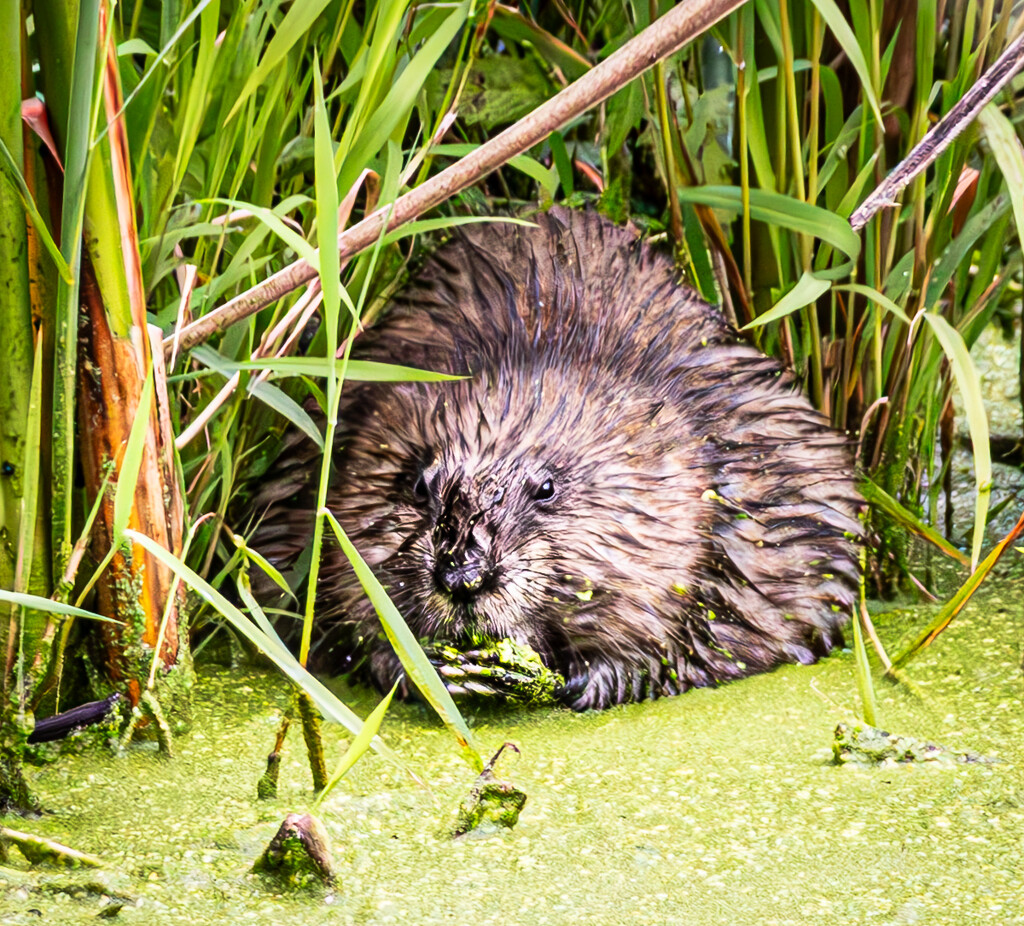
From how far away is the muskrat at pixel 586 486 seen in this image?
1.68 m

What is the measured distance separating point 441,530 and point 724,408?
52cm

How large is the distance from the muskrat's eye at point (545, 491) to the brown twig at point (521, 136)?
18.4 inches

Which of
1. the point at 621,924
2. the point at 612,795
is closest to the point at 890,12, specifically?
the point at 612,795

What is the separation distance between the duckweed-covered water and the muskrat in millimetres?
141

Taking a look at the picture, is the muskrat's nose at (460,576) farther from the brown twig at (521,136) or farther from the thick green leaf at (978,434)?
the thick green leaf at (978,434)

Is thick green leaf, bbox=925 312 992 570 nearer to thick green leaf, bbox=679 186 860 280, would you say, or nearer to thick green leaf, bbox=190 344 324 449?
thick green leaf, bbox=679 186 860 280

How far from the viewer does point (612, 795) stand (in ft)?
4.37

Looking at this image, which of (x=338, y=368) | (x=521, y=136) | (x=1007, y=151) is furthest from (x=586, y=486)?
(x=1007, y=151)

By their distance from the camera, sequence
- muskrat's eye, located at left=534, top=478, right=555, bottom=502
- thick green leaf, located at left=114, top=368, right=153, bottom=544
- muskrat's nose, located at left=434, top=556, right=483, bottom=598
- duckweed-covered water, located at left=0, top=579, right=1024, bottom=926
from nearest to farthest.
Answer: duckweed-covered water, located at left=0, top=579, right=1024, bottom=926 → thick green leaf, located at left=114, top=368, right=153, bottom=544 → muskrat's nose, located at left=434, top=556, right=483, bottom=598 → muskrat's eye, located at left=534, top=478, right=555, bottom=502

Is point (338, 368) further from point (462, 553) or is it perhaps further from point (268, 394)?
point (462, 553)

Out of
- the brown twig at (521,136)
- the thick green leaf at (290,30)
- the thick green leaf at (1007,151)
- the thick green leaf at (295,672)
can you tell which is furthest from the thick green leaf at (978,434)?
the thick green leaf at (290,30)

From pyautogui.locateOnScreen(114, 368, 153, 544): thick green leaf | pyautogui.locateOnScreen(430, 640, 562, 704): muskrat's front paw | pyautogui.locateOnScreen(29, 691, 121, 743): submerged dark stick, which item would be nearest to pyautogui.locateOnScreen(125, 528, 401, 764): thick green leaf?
pyautogui.locateOnScreen(114, 368, 153, 544): thick green leaf

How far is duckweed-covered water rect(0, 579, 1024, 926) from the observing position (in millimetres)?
1099

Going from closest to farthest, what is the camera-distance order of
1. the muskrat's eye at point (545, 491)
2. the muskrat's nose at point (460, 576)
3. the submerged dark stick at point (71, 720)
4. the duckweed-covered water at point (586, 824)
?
the duckweed-covered water at point (586, 824)
the submerged dark stick at point (71, 720)
the muskrat's nose at point (460, 576)
the muskrat's eye at point (545, 491)
